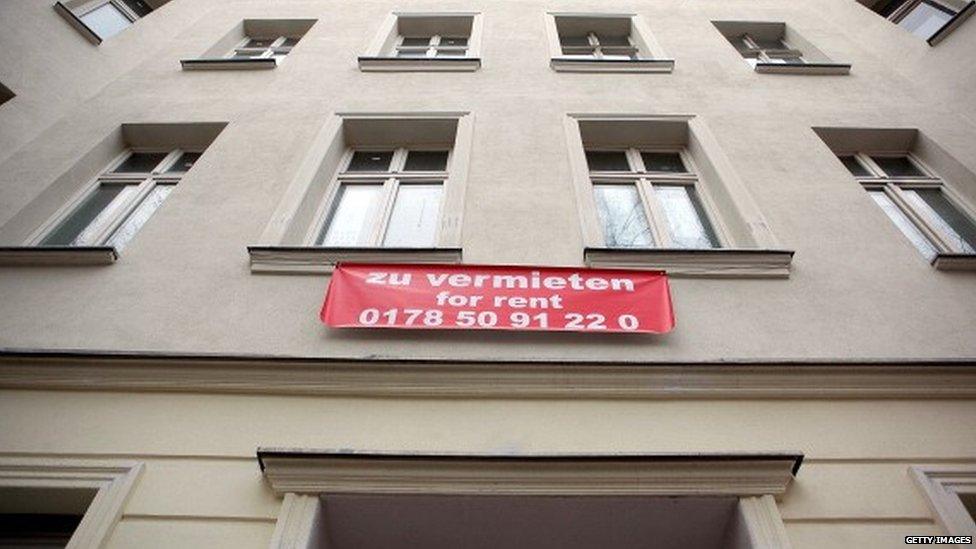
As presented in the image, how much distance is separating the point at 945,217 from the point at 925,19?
4.35m

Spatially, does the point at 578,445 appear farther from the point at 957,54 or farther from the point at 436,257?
the point at 957,54

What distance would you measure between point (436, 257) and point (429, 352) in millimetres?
928

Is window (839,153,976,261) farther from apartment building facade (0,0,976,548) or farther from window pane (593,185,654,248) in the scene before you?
window pane (593,185,654,248)

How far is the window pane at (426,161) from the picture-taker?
6467mm

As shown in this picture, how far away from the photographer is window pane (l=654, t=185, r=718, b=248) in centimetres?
532

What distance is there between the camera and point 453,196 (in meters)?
5.32

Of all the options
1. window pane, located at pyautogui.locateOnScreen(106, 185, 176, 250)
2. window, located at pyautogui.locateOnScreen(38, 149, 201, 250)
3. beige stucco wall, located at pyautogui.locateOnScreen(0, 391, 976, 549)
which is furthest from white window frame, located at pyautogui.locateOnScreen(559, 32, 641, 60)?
beige stucco wall, located at pyautogui.locateOnScreen(0, 391, 976, 549)

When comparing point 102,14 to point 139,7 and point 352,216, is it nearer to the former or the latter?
point 139,7

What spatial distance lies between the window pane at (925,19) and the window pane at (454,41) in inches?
249

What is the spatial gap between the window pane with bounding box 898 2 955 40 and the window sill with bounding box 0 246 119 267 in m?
9.68

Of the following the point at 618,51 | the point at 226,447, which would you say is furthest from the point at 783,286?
the point at 618,51

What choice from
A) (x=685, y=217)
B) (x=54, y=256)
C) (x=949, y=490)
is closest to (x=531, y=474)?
(x=949, y=490)

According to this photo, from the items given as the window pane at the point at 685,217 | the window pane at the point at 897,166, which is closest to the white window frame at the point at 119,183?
the window pane at the point at 685,217

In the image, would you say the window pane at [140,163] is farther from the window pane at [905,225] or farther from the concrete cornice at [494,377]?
the window pane at [905,225]
